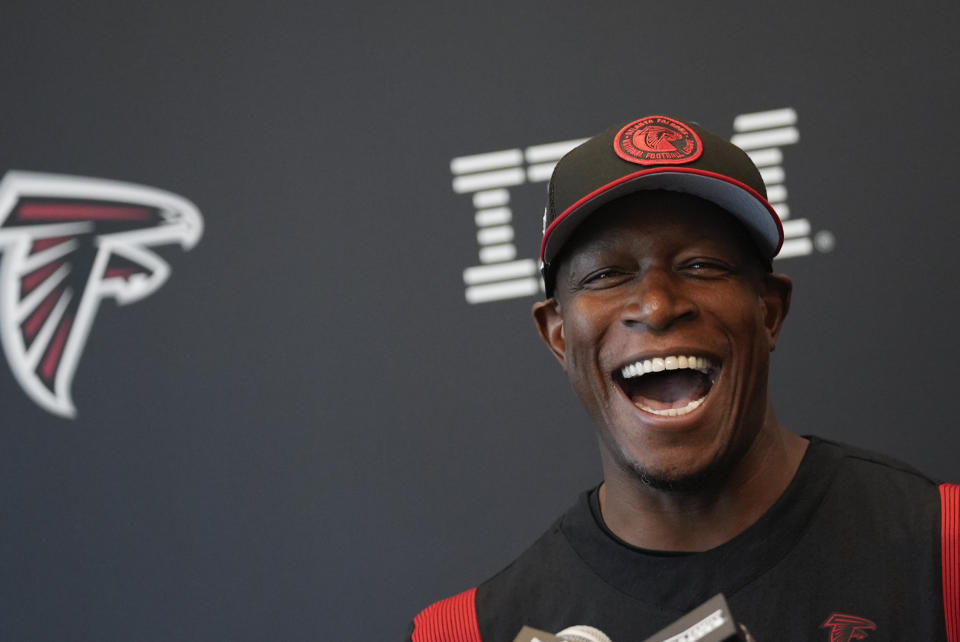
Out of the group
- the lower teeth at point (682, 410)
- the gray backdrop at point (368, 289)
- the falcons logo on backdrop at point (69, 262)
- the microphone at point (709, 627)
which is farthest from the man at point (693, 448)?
the falcons logo on backdrop at point (69, 262)

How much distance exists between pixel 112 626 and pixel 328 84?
1381 mm

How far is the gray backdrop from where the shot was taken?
7.77 ft

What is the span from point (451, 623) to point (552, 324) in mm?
396

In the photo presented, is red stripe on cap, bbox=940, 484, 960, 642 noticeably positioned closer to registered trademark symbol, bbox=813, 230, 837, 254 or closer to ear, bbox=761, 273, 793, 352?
ear, bbox=761, 273, 793, 352

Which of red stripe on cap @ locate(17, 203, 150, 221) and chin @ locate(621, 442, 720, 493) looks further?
red stripe on cap @ locate(17, 203, 150, 221)

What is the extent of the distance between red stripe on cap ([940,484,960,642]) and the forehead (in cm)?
35

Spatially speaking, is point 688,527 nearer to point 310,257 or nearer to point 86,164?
point 310,257

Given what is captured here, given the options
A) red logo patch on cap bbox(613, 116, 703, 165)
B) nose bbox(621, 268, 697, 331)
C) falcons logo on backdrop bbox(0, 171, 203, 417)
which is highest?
falcons logo on backdrop bbox(0, 171, 203, 417)

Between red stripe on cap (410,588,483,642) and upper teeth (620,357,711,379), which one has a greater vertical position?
upper teeth (620,357,711,379)

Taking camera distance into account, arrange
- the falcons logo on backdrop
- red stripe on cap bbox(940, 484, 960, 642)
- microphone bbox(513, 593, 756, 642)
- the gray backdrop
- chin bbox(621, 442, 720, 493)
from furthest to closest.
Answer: the falcons logo on backdrop < the gray backdrop < chin bbox(621, 442, 720, 493) < red stripe on cap bbox(940, 484, 960, 642) < microphone bbox(513, 593, 756, 642)

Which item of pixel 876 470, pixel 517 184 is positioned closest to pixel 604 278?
pixel 876 470

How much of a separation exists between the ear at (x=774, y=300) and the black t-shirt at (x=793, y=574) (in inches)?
5.9

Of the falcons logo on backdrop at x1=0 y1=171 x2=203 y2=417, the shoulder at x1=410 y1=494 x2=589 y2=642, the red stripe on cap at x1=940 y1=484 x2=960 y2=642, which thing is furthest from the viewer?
the falcons logo on backdrop at x1=0 y1=171 x2=203 y2=417

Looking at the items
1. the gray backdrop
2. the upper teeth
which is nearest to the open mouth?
the upper teeth
